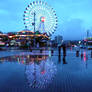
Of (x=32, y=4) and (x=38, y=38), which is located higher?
(x=32, y=4)

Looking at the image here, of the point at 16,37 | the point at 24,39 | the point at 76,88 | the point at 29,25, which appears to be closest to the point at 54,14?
the point at 29,25

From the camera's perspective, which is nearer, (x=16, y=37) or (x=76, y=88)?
(x=76, y=88)

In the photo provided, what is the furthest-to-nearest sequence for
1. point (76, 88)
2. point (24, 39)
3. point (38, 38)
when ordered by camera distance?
point (24, 39) → point (38, 38) → point (76, 88)

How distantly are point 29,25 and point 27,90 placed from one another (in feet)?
117

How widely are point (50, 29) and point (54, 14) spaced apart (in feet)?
13.0

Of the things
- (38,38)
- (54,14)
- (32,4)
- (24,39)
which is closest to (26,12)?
(32,4)

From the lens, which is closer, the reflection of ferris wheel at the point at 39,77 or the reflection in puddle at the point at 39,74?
the reflection of ferris wheel at the point at 39,77

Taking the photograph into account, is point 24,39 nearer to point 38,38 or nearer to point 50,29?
point 38,38

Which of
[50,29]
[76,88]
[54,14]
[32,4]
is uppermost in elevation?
[32,4]

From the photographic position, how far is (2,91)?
5406mm

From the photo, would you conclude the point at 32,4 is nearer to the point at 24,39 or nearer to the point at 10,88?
the point at 10,88

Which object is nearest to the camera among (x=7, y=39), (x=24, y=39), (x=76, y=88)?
(x=76, y=88)

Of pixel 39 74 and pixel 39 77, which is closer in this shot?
pixel 39 77

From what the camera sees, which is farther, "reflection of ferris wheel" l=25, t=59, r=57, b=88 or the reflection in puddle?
the reflection in puddle
